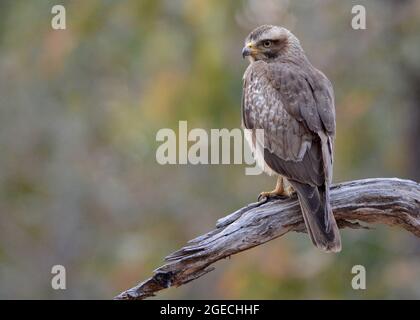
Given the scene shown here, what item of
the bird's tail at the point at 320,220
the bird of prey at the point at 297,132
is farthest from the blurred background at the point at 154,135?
the bird's tail at the point at 320,220

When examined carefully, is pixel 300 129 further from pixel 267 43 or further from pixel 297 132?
pixel 267 43

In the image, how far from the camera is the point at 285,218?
8.57 m

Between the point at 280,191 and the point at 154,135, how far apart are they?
7312 mm

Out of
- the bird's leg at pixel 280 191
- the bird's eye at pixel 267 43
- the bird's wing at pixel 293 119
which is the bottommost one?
the bird's leg at pixel 280 191

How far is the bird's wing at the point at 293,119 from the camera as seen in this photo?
28.0ft

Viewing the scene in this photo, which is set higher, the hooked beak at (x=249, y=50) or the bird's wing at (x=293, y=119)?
the hooked beak at (x=249, y=50)

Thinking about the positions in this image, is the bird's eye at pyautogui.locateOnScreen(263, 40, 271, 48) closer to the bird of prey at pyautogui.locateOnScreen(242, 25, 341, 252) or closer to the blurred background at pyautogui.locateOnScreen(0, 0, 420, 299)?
the bird of prey at pyautogui.locateOnScreen(242, 25, 341, 252)

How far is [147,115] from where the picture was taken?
16312 mm

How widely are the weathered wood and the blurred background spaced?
496 cm

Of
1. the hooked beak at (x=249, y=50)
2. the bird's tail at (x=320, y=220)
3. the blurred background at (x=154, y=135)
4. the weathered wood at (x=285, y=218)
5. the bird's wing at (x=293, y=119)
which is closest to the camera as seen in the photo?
the weathered wood at (x=285, y=218)

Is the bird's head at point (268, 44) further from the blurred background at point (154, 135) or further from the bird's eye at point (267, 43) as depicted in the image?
the blurred background at point (154, 135)

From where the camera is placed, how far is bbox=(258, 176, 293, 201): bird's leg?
880cm

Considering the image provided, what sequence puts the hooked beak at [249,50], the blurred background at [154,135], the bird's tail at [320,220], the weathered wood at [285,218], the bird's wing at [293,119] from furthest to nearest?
1. the blurred background at [154,135]
2. the hooked beak at [249,50]
3. the bird's wing at [293,119]
4. the bird's tail at [320,220]
5. the weathered wood at [285,218]

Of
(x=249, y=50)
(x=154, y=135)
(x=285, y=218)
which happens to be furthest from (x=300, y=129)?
(x=154, y=135)
